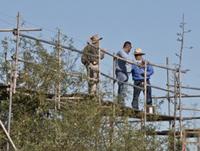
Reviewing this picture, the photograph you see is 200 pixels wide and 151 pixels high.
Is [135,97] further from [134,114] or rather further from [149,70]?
[149,70]

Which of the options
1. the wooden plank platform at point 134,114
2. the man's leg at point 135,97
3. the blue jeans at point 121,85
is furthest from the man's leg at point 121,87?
the man's leg at point 135,97

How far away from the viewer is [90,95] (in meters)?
14.1

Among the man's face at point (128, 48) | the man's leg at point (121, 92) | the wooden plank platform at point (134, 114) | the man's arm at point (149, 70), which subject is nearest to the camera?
the wooden plank platform at point (134, 114)

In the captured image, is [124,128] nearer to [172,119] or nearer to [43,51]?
[43,51]

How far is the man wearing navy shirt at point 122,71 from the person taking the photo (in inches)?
614

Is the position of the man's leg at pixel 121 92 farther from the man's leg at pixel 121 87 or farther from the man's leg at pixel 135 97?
the man's leg at pixel 135 97

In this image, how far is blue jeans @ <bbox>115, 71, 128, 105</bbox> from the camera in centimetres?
1534

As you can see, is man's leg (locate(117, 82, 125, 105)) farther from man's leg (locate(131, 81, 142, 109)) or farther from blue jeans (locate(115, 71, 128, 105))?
man's leg (locate(131, 81, 142, 109))

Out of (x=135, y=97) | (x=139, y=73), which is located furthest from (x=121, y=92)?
(x=139, y=73)

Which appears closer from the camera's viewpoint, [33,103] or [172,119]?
[33,103]

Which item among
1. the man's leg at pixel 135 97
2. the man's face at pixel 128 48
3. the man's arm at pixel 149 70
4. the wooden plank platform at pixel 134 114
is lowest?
the wooden plank platform at pixel 134 114

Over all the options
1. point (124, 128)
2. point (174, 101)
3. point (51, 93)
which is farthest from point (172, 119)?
point (51, 93)

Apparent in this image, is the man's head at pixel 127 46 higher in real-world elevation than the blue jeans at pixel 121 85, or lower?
higher

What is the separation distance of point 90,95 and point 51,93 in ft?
2.68
